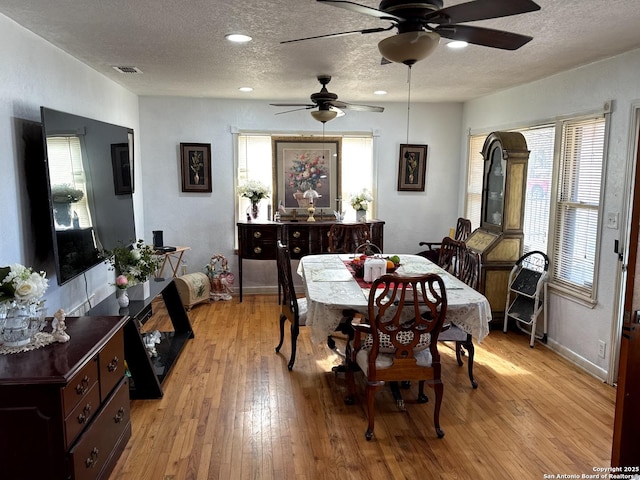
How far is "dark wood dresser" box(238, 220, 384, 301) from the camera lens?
5.63 metres

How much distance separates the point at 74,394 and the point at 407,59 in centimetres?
194

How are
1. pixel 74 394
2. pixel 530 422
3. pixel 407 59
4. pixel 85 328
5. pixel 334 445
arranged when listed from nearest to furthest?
pixel 407 59 < pixel 74 394 < pixel 85 328 < pixel 334 445 < pixel 530 422

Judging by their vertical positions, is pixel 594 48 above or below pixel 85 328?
Result: above

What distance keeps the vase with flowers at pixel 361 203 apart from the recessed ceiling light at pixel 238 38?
9.99ft

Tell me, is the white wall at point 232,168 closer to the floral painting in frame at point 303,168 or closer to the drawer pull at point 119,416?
the floral painting in frame at point 303,168

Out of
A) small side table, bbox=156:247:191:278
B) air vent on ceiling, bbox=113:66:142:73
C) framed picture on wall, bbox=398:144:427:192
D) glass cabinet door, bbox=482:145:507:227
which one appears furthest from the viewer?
framed picture on wall, bbox=398:144:427:192

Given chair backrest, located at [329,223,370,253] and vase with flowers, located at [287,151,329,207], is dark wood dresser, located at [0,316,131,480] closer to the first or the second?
chair backrest, located at [329,223,370,253]

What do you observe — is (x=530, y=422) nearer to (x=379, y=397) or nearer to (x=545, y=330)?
(x=379, y=397)

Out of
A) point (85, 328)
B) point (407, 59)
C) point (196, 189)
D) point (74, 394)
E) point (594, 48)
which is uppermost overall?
point (594, 48)

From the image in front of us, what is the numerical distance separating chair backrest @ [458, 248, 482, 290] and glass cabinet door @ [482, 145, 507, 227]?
1.11 metres

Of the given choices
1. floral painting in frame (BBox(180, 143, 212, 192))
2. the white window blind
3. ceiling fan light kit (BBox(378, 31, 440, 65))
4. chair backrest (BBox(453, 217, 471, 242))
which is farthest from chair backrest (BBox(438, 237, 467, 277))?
floral painting in frame (BBox(180, 143, 212, 192))

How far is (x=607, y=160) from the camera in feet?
12.0

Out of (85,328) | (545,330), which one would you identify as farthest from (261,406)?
(545,330)

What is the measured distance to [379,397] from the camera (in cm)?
339
